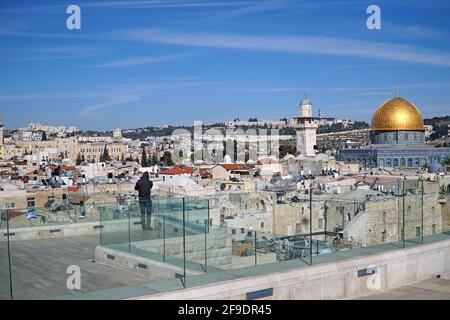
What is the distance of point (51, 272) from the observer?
717 cm

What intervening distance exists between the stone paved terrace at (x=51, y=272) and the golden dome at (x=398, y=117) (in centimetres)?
4995

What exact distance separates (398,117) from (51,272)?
52020mm

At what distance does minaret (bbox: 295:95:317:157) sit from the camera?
73.1m

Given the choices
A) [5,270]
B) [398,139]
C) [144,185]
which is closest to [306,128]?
[398,139]

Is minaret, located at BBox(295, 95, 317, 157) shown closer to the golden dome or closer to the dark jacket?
the golden dome

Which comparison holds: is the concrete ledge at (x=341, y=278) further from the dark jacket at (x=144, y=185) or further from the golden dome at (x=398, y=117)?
the golden dome at (x=398, y=117)

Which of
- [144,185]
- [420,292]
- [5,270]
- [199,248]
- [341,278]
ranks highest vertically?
[144,185]

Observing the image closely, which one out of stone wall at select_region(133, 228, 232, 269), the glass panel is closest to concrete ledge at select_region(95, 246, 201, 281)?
stone wall at select_region(133, 228, 232, 269)

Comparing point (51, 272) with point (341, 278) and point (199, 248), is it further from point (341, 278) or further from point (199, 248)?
point (341, 278)

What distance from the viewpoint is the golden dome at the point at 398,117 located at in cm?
5566

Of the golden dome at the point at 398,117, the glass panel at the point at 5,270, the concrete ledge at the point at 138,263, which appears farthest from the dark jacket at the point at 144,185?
the golden dome at the point at 398,117

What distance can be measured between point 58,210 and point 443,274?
8033 mm

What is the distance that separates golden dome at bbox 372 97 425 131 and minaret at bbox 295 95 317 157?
16752 mm
